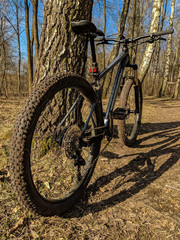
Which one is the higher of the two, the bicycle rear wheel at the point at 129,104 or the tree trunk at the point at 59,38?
the tree trunk at the point at 59,38

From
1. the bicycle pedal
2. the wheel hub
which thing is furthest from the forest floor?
the bicycle pedal

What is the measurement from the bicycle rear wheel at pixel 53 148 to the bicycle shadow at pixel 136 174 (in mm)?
144

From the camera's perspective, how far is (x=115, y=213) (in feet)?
5.53

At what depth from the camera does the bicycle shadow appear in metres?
1.79

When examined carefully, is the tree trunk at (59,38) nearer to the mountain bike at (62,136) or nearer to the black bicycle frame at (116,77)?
the mountain bike at (62,136)

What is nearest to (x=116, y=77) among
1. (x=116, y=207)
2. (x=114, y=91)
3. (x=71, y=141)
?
(x=114, y=91)

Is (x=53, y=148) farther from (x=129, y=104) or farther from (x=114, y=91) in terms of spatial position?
(x=129, y=104)

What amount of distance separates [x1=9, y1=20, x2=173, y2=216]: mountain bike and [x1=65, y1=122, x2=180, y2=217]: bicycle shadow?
140 mm

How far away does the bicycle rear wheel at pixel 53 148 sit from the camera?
Result: 1.27m

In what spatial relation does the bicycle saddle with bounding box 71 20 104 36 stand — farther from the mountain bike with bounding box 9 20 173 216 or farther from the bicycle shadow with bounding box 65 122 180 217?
the bicycle shadow with bounding box 65 122 180 217

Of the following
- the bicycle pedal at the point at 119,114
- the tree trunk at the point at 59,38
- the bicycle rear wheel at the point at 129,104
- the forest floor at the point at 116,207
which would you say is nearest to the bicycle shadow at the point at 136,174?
the forest floor at the point at 116,207

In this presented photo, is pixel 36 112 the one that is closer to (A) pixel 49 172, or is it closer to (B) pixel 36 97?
(B) pixel 36 97

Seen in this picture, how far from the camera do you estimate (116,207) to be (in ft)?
5.80

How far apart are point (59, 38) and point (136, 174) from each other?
202 cm
